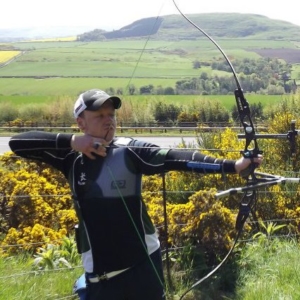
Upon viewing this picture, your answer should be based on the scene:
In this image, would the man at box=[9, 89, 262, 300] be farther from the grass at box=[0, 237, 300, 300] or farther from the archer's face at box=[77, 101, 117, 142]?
the grass at box=[0, 237, 300, 300]

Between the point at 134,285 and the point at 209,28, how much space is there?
2.42m

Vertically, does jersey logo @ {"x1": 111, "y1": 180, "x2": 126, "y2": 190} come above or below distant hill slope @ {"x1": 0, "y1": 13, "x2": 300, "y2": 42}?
below

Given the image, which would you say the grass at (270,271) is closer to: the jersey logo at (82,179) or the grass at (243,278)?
the grass at (243,278)

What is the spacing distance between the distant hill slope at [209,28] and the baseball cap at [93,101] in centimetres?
43

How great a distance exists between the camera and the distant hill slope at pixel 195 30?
11.0 feet

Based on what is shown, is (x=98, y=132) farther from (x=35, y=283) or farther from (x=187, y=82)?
(x=35, y=283)

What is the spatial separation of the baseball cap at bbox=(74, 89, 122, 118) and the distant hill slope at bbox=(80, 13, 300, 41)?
43 centimetres

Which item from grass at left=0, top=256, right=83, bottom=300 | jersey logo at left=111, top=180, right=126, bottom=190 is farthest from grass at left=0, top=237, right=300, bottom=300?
jersey logo at left=111, top=180, right=126, bottom=190

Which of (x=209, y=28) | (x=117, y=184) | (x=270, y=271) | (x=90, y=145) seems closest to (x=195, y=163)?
(x=117, y=184)

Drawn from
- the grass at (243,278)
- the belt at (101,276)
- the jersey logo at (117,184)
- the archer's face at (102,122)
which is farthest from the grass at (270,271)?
the archer's face at (102,122)

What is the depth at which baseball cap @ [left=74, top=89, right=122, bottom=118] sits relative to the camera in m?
2.48

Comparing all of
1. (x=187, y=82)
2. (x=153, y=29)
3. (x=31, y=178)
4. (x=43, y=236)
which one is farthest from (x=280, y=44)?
(x=31, y=178)

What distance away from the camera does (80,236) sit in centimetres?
263

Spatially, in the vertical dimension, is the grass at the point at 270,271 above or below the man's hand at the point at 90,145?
below
